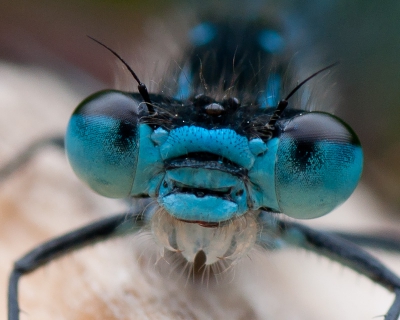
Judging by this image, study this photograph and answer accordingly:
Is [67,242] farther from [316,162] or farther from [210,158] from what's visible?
[316,162]

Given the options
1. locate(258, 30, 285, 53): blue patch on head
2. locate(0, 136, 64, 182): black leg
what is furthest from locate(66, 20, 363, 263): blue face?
locate(0, 136, 64, 182): black leg

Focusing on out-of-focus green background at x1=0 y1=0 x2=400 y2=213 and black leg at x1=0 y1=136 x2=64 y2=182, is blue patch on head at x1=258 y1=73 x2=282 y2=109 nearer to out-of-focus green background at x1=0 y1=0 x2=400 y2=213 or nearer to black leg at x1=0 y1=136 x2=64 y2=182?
out-of-focus green background at x1=0 y1=0 x2=400 y2=213

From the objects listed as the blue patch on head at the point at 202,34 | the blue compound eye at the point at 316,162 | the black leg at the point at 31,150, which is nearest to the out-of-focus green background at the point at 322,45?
the blue patch on head at the point at 202,34

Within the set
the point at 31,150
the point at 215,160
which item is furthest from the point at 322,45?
the point at 215,160

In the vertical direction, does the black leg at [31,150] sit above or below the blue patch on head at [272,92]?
below

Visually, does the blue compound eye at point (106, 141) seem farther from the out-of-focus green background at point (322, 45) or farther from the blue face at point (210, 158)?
the out-of-focus green background at point (322, 45)

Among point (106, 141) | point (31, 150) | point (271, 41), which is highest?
point (271, 41)
